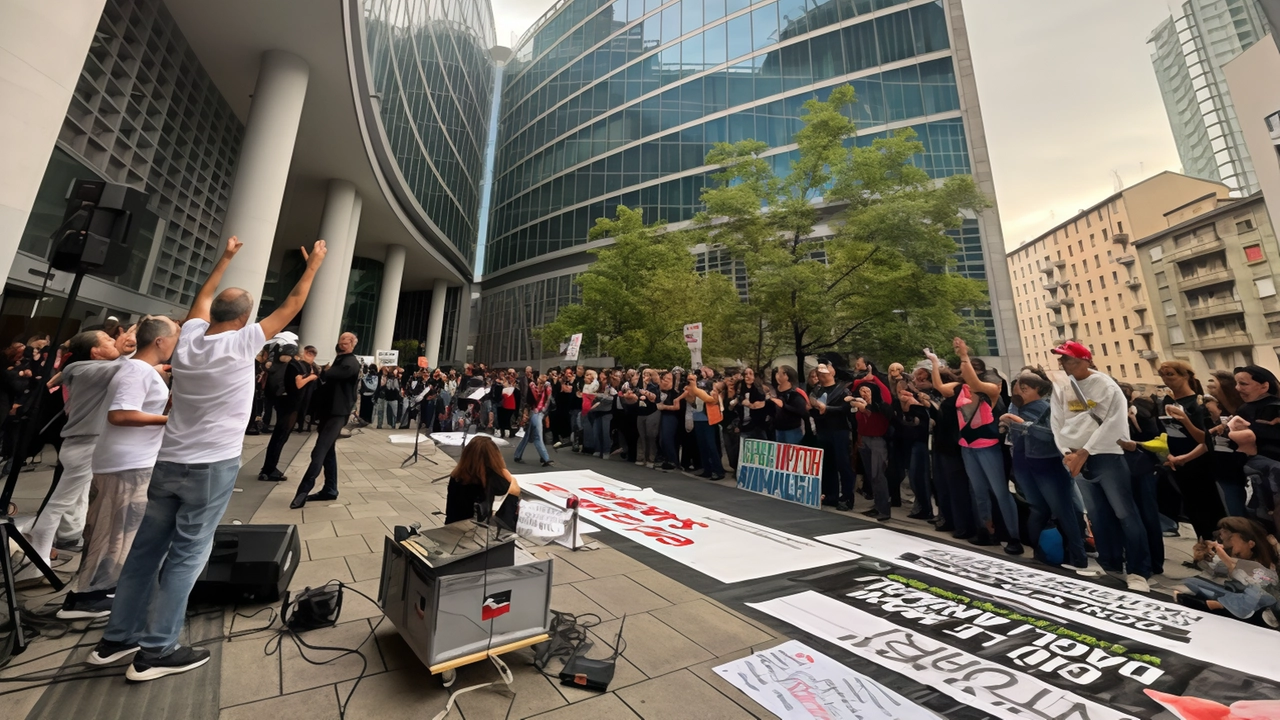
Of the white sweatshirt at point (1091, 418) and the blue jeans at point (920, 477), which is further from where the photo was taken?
the blue jeans at point (920, 477)

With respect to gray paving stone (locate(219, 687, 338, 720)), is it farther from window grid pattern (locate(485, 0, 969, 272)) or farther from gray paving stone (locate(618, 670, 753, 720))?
window grid pattern (locate(485, 0, 969, 272))

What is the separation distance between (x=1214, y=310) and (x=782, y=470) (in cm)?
6043

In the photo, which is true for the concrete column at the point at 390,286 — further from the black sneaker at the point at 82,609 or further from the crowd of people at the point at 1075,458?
the black sneaker at the point at 82,609

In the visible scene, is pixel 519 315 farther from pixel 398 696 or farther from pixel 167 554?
pixel 398 696

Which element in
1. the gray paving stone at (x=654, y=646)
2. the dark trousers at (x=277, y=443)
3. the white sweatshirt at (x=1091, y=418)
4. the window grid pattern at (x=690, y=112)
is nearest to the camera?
the gray paving stone at (x=654, y=646)

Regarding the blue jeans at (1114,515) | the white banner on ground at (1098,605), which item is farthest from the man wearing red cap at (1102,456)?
the white banner on ground at (1098,605)

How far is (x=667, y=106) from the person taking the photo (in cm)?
3538

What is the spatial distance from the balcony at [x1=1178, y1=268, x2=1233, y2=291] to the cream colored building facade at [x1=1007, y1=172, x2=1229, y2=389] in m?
5.00

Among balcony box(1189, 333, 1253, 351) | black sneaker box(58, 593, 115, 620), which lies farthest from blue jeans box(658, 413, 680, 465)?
balcony box(1189, 333, 1253, 351)

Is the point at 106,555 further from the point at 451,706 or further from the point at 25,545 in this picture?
the point at 451,706

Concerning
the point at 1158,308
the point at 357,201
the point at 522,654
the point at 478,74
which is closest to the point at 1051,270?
the point at 1158,308

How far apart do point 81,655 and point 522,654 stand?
7.90ft

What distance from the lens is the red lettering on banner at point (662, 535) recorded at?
17.4 ft

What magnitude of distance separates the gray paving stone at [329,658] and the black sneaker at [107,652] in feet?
2.29
